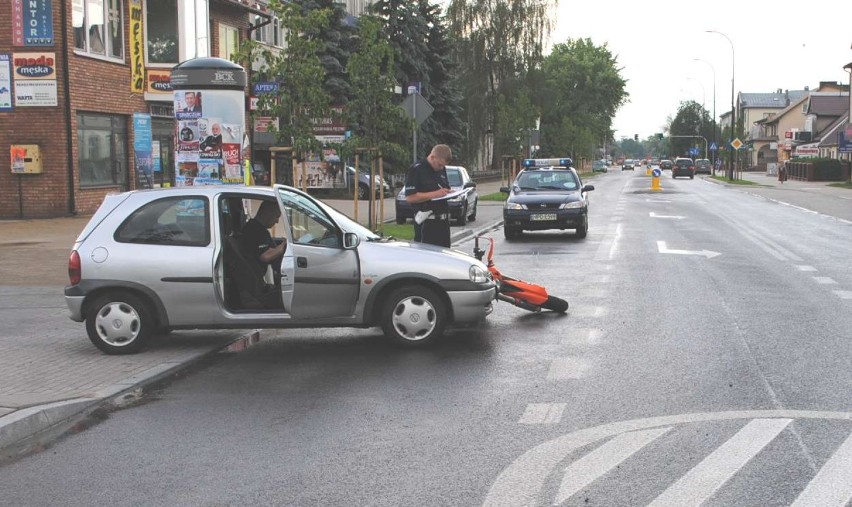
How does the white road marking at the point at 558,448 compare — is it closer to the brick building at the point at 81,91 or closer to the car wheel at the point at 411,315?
the car wheel at the point at 411,315

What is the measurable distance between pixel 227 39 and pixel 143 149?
7999 mm

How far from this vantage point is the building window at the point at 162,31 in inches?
1169

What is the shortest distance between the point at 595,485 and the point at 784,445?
133cm

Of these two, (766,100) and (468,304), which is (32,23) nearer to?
(468,304)

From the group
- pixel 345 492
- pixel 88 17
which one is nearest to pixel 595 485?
pixel 345 492

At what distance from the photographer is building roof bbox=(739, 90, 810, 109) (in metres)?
172

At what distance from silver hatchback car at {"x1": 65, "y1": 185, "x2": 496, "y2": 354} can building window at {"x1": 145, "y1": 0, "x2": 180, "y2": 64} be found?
72.7 ft

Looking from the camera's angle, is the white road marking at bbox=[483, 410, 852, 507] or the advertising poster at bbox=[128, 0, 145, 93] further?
the advertising poster at bbox=[128, 0, 145, 93]

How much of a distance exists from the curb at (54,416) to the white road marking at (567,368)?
309 cm

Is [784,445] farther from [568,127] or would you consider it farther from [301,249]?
[568,127]

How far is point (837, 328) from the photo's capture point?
9484mm

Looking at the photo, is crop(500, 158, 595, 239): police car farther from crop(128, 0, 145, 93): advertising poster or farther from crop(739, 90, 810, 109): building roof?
crop(739, 90, 810, 109): building roof

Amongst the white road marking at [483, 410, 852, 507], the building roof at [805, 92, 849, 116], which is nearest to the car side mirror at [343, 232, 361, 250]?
the white road marking at [483, 410, 852, 507]

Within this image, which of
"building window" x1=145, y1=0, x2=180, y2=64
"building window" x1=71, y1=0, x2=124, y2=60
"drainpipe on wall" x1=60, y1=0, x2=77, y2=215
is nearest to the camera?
"drainpipe on wall" x1=60, y1=0, x2=77, y2=215
